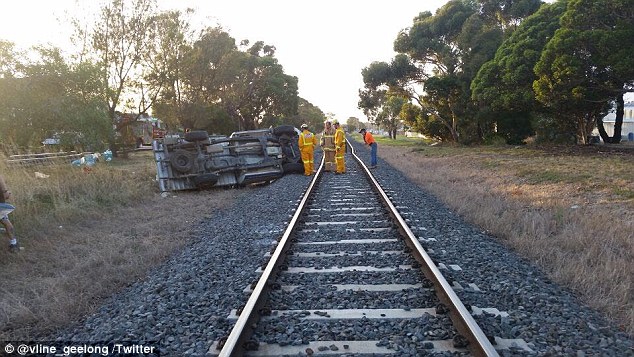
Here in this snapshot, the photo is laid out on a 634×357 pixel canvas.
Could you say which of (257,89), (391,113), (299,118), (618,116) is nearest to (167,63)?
(257,89)

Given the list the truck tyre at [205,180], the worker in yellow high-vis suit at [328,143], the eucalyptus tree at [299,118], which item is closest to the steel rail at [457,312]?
the truck tyre at [205,180]

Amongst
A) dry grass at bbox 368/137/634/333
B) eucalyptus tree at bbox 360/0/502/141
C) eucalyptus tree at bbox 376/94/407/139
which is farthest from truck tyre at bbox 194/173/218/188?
eucalyptus tree at bbox 376/94/407/139

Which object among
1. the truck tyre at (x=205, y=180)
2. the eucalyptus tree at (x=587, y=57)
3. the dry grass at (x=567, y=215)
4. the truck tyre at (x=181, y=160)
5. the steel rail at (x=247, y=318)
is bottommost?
the dry grass at (x=567, y=215)

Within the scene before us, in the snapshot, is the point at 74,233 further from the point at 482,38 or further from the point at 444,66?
the point at 444,66

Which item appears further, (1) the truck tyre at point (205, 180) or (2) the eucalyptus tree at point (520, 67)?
(2) the eucalyptus tree at point (520, 67)

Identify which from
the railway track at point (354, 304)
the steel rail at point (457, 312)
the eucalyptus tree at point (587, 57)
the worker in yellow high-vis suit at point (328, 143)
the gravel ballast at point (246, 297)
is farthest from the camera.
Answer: the eucalyptus tree at point (587, 57)

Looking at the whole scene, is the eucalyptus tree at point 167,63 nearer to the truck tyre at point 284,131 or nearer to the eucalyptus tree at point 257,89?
the eucalyptus tree at point 257,89

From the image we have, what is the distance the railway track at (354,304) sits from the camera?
3.68 meters

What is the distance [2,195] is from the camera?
22.5 feet

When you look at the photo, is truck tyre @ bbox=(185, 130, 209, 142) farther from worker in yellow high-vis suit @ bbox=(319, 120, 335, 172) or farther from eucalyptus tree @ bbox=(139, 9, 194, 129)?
eucalyptus tree @ bbox=(139, 9, 194, 129)

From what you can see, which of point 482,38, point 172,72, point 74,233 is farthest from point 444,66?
point 74,233

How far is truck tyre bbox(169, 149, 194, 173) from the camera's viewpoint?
13682 mm

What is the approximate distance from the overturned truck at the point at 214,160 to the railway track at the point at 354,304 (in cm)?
725

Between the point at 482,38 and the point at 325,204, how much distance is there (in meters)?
28.0
